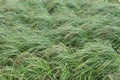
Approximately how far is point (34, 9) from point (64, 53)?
2.49 m

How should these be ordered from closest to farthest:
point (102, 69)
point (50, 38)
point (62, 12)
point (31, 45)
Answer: point (102, 69), point (31, 45), point (50, 38), point (62, 12)

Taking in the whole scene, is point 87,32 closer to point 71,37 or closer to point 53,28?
point 71,37

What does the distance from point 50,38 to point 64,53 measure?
0.67m

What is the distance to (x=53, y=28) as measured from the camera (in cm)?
498

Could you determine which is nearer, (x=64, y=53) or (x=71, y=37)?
(x=64, y=53)

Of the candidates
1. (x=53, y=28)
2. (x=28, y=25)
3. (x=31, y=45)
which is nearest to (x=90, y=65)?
(x=31, y=45)

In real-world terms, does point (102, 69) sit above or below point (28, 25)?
above

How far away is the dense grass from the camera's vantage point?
11.2ft

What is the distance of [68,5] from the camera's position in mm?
6375

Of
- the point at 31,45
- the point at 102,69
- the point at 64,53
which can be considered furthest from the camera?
the point at 31,45

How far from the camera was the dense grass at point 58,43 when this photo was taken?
340 centimetres

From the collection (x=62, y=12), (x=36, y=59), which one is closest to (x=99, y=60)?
(x=36, y=59)

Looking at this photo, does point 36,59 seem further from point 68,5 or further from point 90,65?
point 68,5

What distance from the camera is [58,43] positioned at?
4207 millimetres
